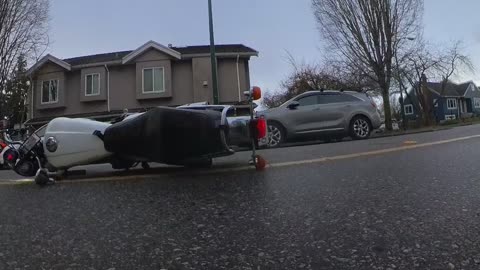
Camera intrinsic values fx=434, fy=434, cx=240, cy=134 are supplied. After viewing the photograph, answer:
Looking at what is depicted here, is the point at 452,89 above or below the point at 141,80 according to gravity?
above

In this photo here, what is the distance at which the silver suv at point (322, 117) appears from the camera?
39.4 feet

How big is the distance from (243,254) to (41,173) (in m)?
3.70

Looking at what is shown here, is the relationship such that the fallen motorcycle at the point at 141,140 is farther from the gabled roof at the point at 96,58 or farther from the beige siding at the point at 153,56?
the gabled roof at the point at 96,58

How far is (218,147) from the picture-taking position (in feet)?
17.3

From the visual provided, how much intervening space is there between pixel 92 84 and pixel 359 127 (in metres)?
20.5

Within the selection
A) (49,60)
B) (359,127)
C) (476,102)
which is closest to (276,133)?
(359,127)

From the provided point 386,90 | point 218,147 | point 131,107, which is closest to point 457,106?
point 386,90

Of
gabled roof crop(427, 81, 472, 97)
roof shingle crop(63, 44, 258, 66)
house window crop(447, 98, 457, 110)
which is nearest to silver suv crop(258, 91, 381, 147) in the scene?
roof shingle crop(63, 44, 258, 66)

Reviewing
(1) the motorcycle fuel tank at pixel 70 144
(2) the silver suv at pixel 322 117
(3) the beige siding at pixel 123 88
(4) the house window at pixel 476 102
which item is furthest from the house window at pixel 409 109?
(1) the motorcycle fuel tank at pixel 70 144

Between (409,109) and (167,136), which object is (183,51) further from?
(409,109)

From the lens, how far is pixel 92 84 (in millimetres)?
28141

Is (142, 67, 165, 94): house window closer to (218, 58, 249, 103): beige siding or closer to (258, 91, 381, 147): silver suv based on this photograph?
(218, 58, 249, 103): beige siding

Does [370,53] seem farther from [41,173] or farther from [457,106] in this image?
[457,106]

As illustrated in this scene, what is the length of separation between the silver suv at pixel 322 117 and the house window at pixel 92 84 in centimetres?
1886
